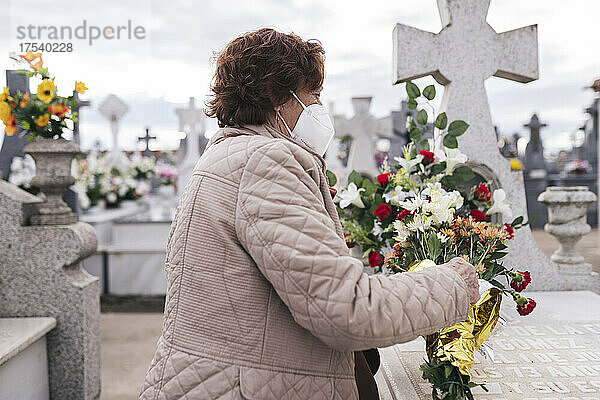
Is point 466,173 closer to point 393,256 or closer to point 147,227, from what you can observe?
point 393,256

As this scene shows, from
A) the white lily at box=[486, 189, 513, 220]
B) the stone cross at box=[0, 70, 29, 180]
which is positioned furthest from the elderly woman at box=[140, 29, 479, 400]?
the stone cross at box=[0, 70, 29, 180]

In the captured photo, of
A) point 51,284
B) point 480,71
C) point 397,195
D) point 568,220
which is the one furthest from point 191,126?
point 397,195

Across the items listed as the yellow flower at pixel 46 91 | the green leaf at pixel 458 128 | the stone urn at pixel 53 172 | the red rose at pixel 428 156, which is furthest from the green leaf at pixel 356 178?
the yellow flower at pixel 46 91

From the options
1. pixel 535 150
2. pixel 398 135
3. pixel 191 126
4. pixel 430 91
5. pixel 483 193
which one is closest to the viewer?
pixel 483 193

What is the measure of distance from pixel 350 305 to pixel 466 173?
163cm

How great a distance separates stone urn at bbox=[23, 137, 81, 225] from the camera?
11.2 ft

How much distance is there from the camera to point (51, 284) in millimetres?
3354

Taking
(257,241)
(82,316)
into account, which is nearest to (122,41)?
(82,316)

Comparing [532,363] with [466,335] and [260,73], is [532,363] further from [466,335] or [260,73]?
[260,73]

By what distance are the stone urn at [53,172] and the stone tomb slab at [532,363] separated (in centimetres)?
222

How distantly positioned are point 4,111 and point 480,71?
111 inches

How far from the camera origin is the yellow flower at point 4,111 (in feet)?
Answer: 11.0

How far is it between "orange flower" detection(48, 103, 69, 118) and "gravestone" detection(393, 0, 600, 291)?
2034mm

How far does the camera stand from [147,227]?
23.3 feet
